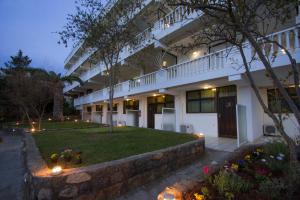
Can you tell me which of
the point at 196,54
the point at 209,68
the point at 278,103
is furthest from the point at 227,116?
the point at 278,103

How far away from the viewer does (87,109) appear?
116 ft

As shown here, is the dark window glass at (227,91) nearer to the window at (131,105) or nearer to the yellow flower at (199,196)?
the yellow flower at (199,196)

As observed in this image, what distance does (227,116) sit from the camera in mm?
11422

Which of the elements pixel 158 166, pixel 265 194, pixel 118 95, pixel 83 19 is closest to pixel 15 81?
pixel 118 95

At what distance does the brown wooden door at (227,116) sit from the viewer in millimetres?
11156

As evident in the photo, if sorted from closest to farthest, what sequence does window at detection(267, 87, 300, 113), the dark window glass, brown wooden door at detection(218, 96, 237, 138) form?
window at detection(267, 87, 300, 113), brown wooden door at detection(218, 96, 237, 138), the dark window glass

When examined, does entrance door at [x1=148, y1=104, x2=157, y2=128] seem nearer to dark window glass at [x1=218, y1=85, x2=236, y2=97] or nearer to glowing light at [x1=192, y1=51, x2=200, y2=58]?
glowing light at [x1=192, y1=51, x2=200, y2=58]

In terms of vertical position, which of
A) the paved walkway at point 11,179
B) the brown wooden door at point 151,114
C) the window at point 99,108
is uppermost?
the window at point 99,108

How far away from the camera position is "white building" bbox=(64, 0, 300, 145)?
8922 millimetres

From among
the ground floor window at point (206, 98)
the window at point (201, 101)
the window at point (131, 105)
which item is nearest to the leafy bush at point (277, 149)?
the ground floor window at point (206, 98)

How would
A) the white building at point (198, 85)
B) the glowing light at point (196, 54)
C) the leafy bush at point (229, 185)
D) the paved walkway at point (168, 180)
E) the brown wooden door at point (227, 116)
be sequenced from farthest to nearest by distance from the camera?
the glowing light at point (196, 54), the brown wooden door at point (227, 116), the white building at point (198, 85), the paved walkway at point (168, 180), the leafy bush at point (229, 185)

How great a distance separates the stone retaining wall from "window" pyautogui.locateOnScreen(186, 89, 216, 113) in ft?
22.0

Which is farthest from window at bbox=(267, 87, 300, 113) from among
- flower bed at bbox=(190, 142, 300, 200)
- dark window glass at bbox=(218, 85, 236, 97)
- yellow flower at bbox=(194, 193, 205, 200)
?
dark window glass at bbox=(218, 85, 236, 97)

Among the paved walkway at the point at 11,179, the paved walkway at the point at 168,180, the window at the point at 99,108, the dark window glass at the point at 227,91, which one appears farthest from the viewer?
the window at the point at 99,108
